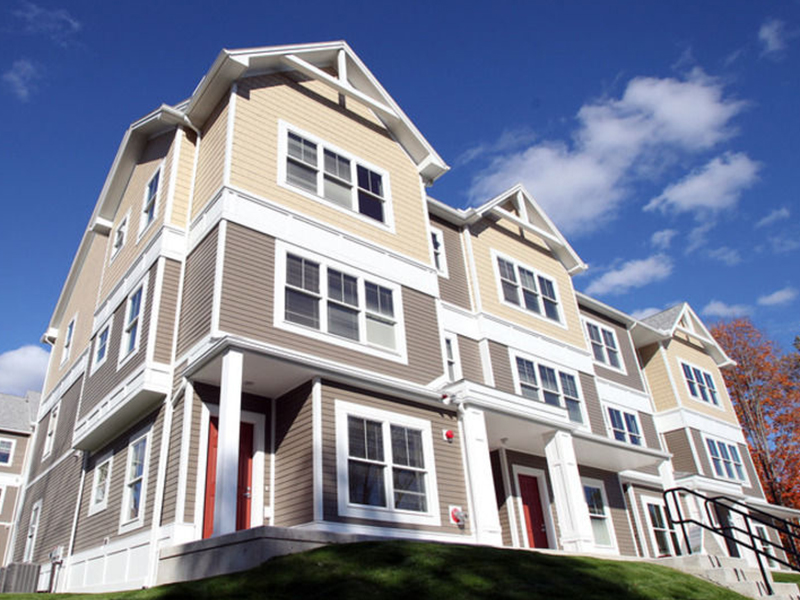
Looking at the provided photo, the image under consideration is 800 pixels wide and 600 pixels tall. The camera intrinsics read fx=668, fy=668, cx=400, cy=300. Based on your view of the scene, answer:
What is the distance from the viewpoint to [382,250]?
15328mm

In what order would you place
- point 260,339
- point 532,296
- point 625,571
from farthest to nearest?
1. point 532,296
2. point 260,339
3. point 625,571

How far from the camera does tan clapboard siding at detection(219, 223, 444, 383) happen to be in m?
12.1

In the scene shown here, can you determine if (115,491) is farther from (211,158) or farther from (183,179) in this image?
(211,158)

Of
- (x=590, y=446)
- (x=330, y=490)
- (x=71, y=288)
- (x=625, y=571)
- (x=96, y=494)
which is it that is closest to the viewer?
(x=625, y=571)

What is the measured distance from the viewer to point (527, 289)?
69.5 feet

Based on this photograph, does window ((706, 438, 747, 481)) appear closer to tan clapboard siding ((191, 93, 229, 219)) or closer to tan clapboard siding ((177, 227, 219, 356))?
tan clapboard siding ((177, 227, 219, 356))

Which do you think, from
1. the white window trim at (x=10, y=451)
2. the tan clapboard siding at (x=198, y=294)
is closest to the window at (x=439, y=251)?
the tan clapboard siding at (x=198, y=294)

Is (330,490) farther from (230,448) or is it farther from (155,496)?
(155,496)

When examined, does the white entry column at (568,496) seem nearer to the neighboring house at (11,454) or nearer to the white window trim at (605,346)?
the white window trim at (605,346)

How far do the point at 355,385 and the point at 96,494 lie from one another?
6.62 meters

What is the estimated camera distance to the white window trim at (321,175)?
1448 cm

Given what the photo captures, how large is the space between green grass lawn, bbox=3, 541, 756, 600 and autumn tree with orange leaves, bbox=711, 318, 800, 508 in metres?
31.0

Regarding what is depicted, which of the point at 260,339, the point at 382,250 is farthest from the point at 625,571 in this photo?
the point at 382,250

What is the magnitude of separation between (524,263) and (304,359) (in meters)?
11.5
